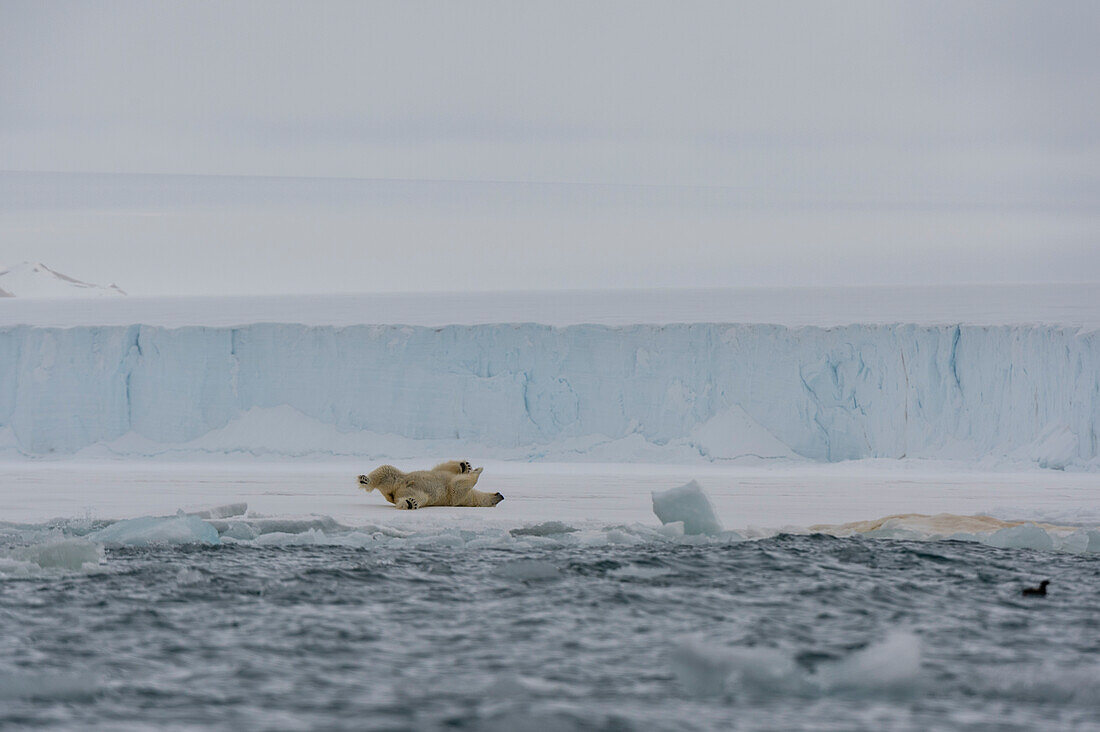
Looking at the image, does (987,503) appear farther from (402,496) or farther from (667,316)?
(667,316)

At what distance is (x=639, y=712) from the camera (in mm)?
3975

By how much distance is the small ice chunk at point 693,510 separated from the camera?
8.92m

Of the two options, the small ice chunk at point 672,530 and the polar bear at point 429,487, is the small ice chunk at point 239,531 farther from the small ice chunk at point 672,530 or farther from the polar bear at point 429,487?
the small ice chunk at point 672,530

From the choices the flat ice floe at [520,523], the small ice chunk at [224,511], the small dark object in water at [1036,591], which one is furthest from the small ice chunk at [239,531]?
the small dark object in water at [1036,591]

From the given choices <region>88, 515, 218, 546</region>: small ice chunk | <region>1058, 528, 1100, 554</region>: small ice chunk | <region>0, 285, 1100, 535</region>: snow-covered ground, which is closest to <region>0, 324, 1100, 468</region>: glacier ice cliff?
<region>0, 285, 1100, 535</region>: snow-covered ground

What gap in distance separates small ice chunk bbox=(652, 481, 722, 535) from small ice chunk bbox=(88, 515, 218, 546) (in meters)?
3.35

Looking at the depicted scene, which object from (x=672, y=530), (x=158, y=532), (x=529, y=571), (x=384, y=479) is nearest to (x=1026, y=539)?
(x=672, y=530)

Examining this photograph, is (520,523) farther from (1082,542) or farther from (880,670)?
(880,670)

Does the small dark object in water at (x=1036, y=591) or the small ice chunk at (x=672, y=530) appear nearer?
the small dark object in water at (x=1036, y=591)

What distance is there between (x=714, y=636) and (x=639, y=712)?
1.29 metres

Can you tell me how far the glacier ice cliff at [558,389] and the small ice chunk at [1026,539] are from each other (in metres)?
9.77

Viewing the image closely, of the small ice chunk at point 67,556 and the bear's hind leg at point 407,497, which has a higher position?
the bear's hind leg at point 407,497

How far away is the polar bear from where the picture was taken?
1135 centimetres

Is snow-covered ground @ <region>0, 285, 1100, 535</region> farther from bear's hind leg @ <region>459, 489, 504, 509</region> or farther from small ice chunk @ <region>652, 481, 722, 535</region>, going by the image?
small ice chunk @ <region>652, 481, 722, 535</region>
